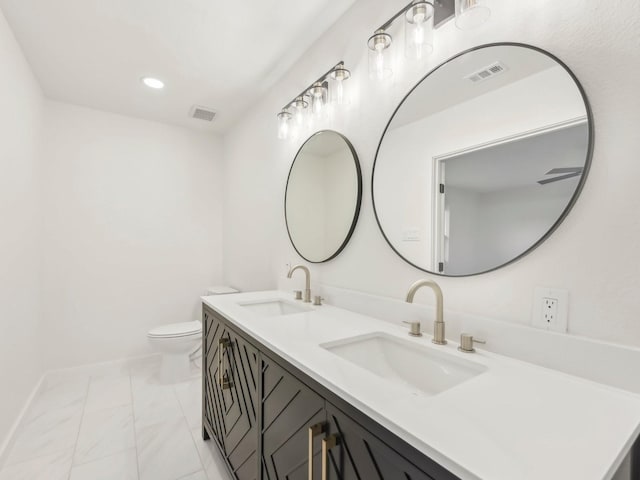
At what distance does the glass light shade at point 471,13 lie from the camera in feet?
3.30

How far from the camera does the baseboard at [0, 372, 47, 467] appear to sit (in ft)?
5.51

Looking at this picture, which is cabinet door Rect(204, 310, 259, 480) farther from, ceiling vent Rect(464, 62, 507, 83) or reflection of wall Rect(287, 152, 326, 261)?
ceiling vent Rect(464, 62, 507, 83)

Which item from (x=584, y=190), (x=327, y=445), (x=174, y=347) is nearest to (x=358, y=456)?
(x=327, y=445)

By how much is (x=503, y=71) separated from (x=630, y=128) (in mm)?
406

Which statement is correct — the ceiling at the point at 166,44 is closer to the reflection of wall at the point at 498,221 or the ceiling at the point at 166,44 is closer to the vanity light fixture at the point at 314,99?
the vanity light fixture at the point at 314,99

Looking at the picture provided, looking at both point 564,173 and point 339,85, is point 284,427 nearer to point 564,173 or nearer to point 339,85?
point 564,173

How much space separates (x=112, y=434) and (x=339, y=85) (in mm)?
2467

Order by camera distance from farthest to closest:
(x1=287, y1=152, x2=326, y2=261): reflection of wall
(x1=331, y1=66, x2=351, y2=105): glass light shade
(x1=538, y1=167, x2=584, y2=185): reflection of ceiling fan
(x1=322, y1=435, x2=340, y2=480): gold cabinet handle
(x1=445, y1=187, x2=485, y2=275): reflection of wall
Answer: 1. (x1=287, y1=152, x2=326, y2=261): reflection of wall
2. (x1=331, y1=66, x2=351, y2=105): glass light shade
3. (x1=445, y1=187, x2=485, y2=275): reflection of wall
4. (x1=538, y1=167, x2=584, y2=185): reflection of ceiling fan
5. (x1=322, y1=435, x2=340, y2=480): gold cabinet handle

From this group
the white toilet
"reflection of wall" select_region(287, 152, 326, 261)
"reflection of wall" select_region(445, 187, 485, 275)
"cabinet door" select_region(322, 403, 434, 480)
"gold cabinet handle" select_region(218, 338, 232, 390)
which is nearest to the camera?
"cabinet door" select_region(322, 403, 434, 480)

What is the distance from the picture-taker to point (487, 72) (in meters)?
1.04

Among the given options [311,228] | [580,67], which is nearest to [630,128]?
[580,67]

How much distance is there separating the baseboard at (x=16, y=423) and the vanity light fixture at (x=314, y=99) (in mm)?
2412

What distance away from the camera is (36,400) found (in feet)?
7.52

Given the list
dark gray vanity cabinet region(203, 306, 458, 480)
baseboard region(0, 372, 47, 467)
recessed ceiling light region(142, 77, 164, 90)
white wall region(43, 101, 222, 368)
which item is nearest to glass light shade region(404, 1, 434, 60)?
dark gray vanity cabinet region(203, 306, 458, 480)
